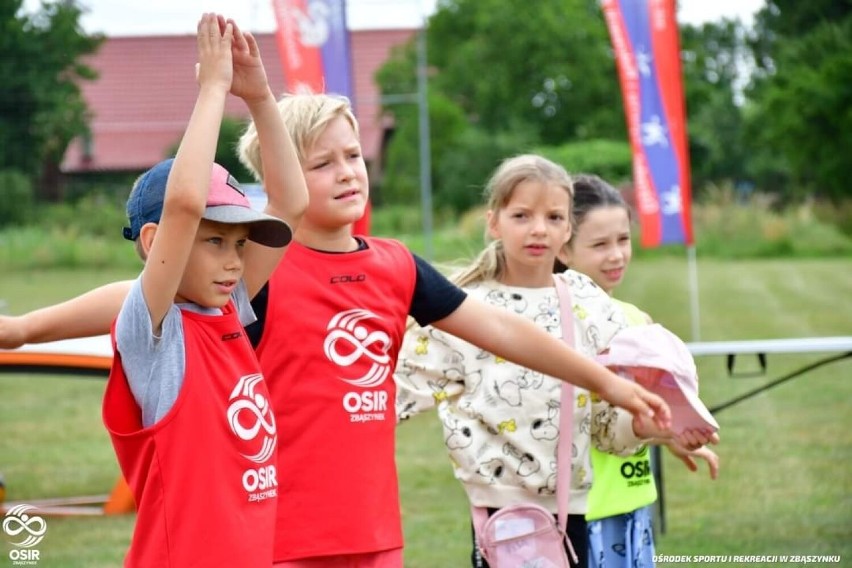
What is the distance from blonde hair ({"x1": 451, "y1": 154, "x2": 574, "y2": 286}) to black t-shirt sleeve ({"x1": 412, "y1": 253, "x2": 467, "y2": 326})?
0.60 meters

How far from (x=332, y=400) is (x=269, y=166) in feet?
1.78

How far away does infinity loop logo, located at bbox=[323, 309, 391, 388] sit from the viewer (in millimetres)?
2885

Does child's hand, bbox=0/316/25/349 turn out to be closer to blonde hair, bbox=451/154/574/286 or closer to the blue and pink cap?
the blue and pink cap

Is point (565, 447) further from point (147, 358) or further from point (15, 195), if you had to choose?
point (15, 195)

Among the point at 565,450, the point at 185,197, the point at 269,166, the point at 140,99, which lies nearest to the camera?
the point at 185,197

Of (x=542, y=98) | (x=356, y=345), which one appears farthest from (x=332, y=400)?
(x=542, y=98)

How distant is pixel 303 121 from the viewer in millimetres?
2971

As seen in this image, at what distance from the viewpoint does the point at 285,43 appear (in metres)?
11.0

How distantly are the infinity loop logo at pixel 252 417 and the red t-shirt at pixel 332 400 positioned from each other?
0.99ft

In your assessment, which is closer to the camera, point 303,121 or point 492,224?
point 303,121

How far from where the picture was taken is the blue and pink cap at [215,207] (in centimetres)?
248

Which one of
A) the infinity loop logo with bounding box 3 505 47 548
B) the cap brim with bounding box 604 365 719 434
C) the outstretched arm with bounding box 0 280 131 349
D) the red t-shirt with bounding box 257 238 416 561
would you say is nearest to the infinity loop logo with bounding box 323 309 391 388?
the red t-shirt with bounding box 257 238 416 561

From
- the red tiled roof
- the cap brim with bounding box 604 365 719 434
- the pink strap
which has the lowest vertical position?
the pink strap

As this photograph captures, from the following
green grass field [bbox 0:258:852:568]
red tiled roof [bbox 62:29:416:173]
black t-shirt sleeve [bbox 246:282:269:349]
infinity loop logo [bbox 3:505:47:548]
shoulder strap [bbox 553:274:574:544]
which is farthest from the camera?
red tiled roof [bbox 62:29:416:173]
